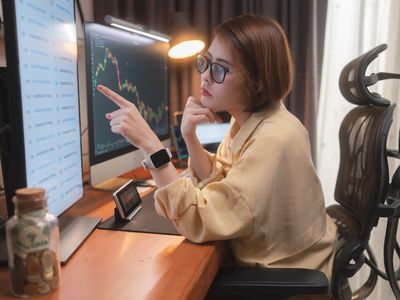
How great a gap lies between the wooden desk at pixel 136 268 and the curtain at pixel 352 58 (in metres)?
1.27

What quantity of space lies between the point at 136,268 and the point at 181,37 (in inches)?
52.6

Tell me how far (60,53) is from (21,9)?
0.63 ft

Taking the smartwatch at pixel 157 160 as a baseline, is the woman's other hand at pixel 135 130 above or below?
above

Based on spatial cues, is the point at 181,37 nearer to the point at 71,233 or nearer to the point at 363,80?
the point at 363,80

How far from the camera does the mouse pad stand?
0.99 meters

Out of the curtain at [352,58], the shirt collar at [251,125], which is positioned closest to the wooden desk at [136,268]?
the shirt collar at [251,125]

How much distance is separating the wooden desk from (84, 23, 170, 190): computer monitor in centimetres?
37

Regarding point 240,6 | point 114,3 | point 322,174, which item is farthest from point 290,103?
point 114,3

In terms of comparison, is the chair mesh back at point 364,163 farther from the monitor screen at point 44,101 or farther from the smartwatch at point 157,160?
the monitor screen at point 44,101

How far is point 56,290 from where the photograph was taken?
2.17ft

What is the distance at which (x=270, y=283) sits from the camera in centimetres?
83

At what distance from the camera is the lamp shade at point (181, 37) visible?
186 centimetres

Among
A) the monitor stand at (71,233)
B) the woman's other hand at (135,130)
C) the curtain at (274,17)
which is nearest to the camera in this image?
the monitor stand at (71,233)

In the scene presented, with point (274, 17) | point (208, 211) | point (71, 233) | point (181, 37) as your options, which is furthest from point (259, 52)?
point (274, 17)
